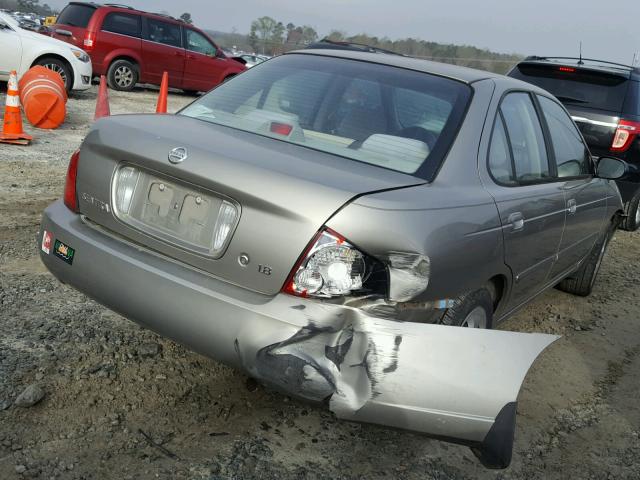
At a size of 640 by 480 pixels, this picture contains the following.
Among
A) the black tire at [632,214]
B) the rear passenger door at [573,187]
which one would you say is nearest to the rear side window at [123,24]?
the black tire at [632,214]

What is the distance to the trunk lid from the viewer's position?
2.33 metres

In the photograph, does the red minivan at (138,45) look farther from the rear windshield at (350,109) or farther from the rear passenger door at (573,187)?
the rear passenger door at (573,187)

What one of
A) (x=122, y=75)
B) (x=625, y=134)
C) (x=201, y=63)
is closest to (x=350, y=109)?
(x=625, y=134)

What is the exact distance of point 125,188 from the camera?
2748 millimetres

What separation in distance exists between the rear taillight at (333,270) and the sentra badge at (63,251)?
1.04 m

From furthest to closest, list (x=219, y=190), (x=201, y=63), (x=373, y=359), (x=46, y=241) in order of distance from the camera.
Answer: (x=201, y=63), (x=46, y=241), (x=219, y=190), (x=373, y=359)

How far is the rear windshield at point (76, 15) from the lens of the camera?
15234 mm

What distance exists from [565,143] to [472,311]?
1.73m

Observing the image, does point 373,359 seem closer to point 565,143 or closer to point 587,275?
point 565,143

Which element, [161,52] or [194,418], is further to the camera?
[161,52]

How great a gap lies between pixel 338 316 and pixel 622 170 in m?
2.91

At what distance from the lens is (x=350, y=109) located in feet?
10.3

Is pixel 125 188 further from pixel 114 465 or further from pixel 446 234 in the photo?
pixel 446 234

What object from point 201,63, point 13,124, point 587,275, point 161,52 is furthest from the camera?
point 201,63
